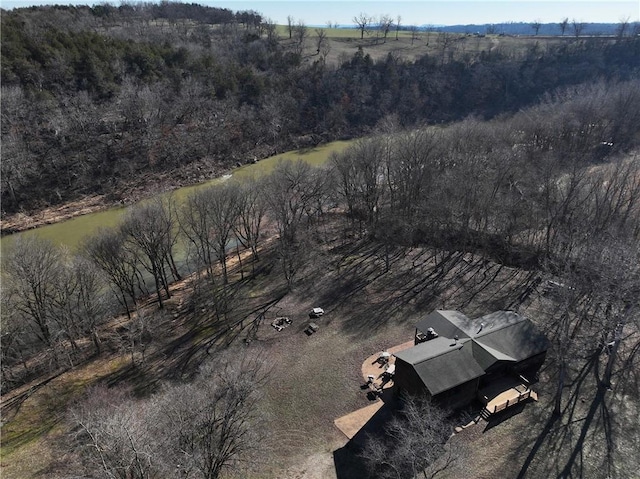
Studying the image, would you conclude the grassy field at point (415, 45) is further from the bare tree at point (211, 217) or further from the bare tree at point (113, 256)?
the bare tree at point (113, 256)

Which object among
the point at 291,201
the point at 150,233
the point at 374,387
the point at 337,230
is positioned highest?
the point at 150,233

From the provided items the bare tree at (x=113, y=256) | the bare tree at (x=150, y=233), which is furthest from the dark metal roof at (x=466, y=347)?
the bare tree at (x=113, y=256)

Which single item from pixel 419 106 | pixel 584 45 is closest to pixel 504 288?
pixel 419 106

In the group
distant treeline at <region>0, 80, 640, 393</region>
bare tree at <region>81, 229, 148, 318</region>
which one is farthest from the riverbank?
bare tree at <region>81, 229, 148, 318</region>

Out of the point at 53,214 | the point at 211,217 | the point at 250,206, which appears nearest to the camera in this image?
the point at 211,217

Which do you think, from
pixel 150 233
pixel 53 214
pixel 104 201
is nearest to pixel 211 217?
pixel 150 233

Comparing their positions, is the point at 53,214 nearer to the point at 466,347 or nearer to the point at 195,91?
the point at 195,91

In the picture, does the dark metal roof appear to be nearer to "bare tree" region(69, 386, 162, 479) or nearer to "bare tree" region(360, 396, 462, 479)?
"bare tree" region(360, 396, 462, 479)
